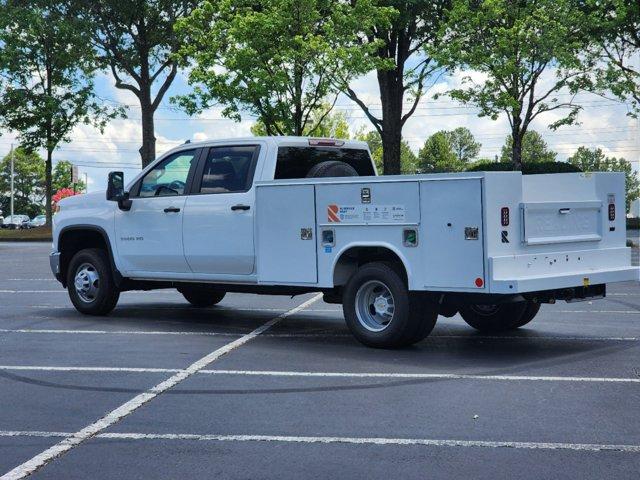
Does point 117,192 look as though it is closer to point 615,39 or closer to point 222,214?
point 222,214

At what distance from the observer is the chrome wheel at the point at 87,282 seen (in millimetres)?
12195

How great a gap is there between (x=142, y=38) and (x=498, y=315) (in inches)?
1401

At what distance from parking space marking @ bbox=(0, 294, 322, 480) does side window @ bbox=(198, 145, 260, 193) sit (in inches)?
66.8

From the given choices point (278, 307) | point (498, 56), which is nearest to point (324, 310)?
point (278, 307)

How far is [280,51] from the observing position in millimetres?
32125

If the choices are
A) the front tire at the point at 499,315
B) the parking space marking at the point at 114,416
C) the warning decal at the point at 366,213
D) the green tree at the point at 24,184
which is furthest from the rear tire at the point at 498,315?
the green tree at the point at 24,184

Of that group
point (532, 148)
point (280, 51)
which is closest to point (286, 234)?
point (280, 51)

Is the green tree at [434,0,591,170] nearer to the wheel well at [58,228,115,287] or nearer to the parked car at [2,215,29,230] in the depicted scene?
the wheel well at [58,228,115,287]

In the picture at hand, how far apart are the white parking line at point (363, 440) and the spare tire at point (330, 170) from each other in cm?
494

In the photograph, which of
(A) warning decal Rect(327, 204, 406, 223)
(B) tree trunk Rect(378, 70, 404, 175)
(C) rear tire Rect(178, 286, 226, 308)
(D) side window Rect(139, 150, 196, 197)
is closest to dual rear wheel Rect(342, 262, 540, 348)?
(A) warning decal Rect(327, 204, 406, 223)

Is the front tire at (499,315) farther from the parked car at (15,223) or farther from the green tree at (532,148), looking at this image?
the green tree at (532,148)

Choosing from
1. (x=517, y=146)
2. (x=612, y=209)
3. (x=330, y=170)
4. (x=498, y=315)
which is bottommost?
(x=498, y=315)

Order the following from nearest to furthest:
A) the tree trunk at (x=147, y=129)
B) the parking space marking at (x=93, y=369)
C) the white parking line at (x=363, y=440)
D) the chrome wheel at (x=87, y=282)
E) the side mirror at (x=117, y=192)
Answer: the white parking line at (x=363, y=440)
the parking space marking at (x=93, y=369)
the side mirror at (x=117, y=192)
the chrome wheel at (x=87, y=282)
the tree trunk at (x=147, y=129)

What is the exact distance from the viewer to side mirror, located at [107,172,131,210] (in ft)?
38.1
